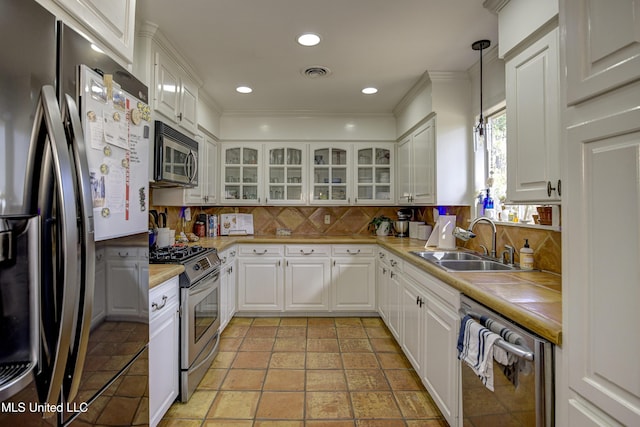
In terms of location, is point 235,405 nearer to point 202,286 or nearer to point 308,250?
point 202,286

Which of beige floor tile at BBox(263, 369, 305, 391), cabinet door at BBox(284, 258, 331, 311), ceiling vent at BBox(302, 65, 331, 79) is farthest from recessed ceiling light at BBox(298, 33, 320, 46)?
beige floor tile at BBox(263, 369, 305, 391)

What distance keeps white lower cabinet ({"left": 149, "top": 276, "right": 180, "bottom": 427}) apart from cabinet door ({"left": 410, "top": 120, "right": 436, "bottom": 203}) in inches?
88.8

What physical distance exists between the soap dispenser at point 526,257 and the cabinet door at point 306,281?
1999 millimetres

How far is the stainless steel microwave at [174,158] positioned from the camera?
221cm

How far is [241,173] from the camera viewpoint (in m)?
3.98

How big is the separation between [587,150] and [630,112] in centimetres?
13

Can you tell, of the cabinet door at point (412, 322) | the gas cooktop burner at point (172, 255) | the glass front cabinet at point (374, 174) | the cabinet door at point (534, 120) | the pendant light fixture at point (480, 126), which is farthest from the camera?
the glass front cabinet at point (374, 174)

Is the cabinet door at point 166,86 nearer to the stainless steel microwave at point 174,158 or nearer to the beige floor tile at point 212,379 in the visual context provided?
the stainless steel microwave at point 174,158

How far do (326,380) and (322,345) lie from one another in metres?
0.59

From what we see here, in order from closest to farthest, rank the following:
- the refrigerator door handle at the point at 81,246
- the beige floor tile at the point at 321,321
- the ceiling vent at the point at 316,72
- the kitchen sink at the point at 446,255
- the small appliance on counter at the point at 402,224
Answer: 1. the refrigerator door handle at the point at 81,246
2. the kitchen sink at the point at 446,255
3. the ceiling vent at the point at 316,72
4. the beige floor tile at the point at 321,321
5. the small appliance on counter at the point at 402,224

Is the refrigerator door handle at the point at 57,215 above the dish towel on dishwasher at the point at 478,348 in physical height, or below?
above

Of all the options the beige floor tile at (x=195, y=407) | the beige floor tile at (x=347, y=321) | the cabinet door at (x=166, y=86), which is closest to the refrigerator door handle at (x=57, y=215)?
the beige floor tile at (x=195, y=407)

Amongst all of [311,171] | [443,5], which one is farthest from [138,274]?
[311,171]

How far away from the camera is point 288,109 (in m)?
3.85
